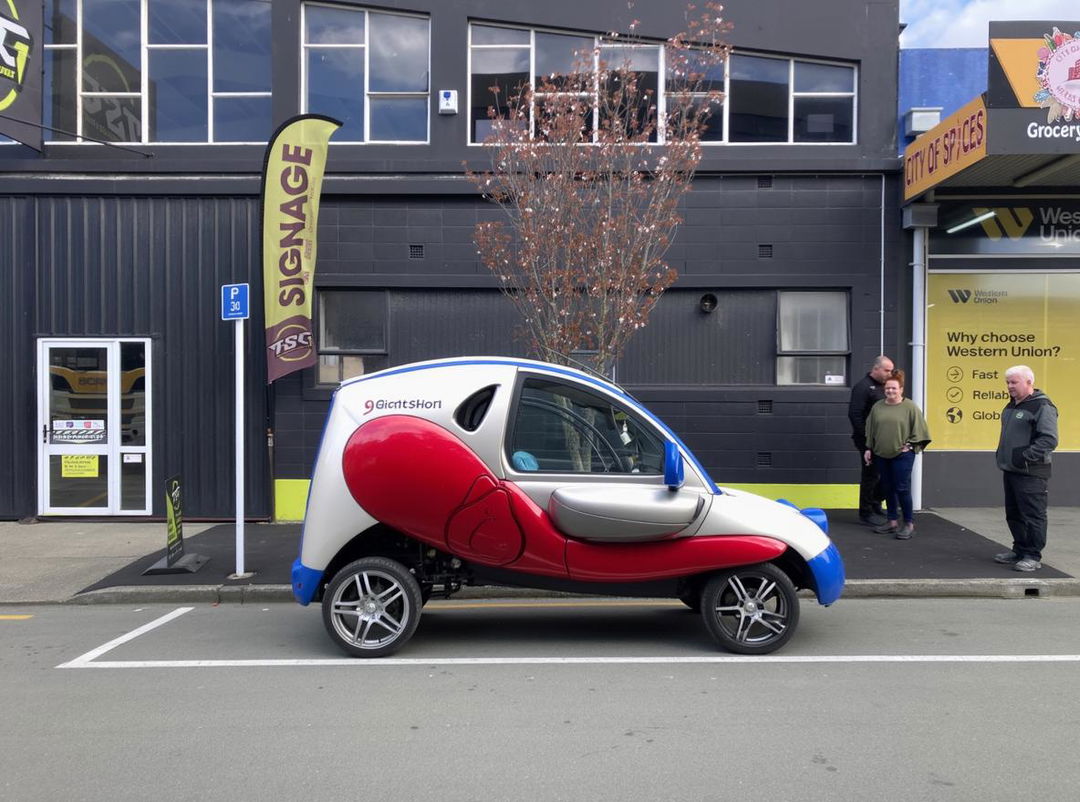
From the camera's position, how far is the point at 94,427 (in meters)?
11.2

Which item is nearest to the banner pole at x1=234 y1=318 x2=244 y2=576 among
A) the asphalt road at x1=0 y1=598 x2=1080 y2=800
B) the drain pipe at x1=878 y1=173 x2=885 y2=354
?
the asphalt road at x1=0 y1=598 x2=1080 y2=800

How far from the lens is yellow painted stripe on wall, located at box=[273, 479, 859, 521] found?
1109cm

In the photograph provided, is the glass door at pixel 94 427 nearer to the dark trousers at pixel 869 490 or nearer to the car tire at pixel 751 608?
the car tire at pixel 751 608

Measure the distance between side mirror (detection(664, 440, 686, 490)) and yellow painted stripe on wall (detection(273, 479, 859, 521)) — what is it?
5795 millimetres

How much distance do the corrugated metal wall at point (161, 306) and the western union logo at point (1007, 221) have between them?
9.67m

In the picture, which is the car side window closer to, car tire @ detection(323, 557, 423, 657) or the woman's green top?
car tire @ detection(323, 557, 423, 657)

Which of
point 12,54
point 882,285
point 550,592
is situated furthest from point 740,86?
point 12,54

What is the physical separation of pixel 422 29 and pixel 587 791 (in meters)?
10.3

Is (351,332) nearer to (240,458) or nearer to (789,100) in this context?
(240,458)

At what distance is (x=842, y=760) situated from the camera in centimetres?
405

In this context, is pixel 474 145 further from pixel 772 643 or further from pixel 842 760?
pixel 842 760

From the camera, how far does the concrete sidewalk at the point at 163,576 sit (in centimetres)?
754

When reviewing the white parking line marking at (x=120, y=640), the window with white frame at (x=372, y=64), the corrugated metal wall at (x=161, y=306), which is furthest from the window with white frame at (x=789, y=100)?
the white parking line marking at (x=120, y=640)

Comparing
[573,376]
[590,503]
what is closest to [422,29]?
[573,376]
